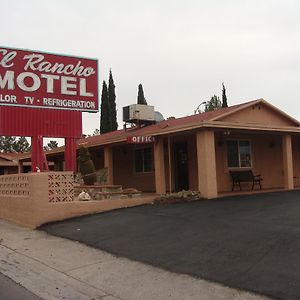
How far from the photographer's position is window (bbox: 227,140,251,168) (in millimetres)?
19422

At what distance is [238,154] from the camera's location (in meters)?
19.8

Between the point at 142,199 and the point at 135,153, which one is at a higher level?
the point at 135,153

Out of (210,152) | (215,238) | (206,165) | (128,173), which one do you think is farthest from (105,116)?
(215,238)

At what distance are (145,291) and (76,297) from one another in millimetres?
979

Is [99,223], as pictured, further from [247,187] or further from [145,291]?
[247,187]

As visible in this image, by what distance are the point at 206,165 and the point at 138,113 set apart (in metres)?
7.28

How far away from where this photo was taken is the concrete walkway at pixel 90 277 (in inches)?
260

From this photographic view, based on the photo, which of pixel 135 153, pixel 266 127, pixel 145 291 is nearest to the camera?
pixel 145 291

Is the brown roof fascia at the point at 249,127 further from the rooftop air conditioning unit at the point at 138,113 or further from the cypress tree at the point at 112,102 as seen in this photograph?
the cypress tree at the point at 112,102

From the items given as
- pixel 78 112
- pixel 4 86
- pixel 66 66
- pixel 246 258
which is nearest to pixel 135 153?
pixel 78 112

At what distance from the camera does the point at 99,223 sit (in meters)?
12.8

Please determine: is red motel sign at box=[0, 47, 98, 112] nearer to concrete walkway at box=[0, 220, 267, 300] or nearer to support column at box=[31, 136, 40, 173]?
support column at box=[31, 136, 40, 173]

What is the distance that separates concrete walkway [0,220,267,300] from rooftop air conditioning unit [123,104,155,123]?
11875mm

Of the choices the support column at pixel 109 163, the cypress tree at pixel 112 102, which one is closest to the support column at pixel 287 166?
the support column at pixel 109 163
